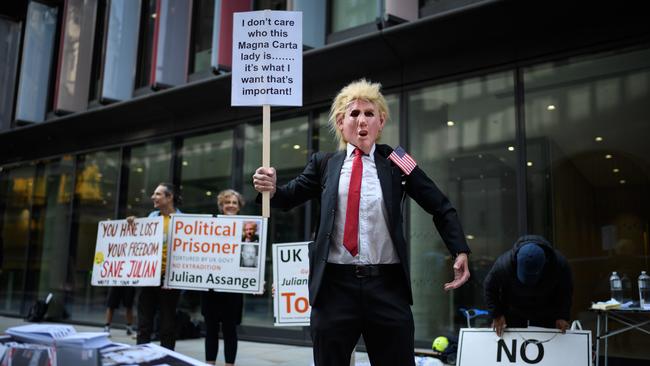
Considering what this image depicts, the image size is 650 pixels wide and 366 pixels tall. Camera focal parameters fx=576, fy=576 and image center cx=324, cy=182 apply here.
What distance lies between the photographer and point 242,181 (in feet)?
33.9

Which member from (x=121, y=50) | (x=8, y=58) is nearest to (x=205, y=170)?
(x=121, y=50)

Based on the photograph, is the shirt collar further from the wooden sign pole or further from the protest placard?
the protest placard

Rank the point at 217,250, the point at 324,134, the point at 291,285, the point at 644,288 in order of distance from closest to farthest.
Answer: the point at 291,285
the point at 644,288
the point at 217,250
the point at 324,134

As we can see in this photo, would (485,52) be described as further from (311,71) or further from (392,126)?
(311,71)

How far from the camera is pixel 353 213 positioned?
264cm

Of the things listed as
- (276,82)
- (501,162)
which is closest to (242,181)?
(501,162)

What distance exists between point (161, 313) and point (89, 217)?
806 centimetres

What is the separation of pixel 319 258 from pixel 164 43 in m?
9.00

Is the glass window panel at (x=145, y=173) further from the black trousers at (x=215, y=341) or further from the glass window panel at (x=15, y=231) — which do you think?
the black trousers at (x=215, y=341)

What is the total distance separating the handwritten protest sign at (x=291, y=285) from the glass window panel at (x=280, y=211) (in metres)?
3.46

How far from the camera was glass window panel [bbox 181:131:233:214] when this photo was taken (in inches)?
420

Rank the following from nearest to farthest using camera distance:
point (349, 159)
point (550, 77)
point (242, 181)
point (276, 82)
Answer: point (349, 159), point (276, 82), point (550, 77), point (242, 181)

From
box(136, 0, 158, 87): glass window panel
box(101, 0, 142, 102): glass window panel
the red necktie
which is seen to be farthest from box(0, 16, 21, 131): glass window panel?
the red necktie

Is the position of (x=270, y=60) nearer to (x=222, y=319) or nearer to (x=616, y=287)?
(x=222, y=319)
